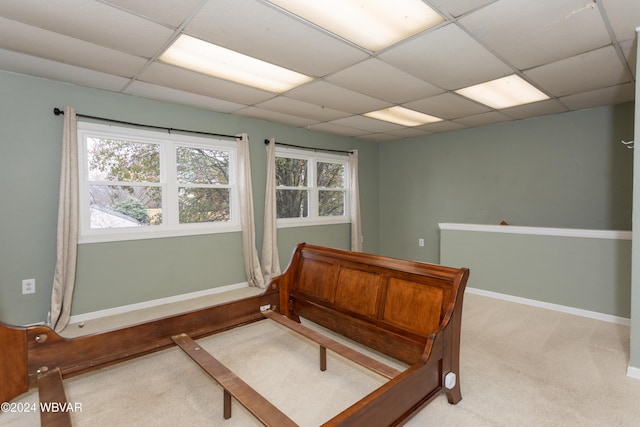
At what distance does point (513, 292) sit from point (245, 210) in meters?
3.61

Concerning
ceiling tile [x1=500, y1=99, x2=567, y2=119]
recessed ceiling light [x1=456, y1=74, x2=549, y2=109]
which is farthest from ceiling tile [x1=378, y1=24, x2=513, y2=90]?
ceiling tile [x1=500, y1=99, x2=567, y2=119]

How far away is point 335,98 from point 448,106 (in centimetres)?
146

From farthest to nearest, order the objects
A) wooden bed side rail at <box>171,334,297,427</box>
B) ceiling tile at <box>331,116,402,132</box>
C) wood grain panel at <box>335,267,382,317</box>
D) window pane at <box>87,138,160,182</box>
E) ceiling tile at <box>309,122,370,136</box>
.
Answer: ceiling tile at <box>309,122,370,136</box> < ceiling tile at <box>331,116,402,132</box> < window pane at <box>87,138,160,182</box> < wood grain panel at <box>335,267,382,317</box> < wooden bed side rail at <box>171,334,297,427</box>

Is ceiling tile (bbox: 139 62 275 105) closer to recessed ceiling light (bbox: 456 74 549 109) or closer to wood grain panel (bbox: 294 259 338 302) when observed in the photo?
wood grain panel (bbox: 294 259 338 302)

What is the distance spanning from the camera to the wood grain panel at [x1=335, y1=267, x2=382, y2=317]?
7.69 ft

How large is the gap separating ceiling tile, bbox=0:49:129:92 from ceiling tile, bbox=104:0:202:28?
1.33 meters

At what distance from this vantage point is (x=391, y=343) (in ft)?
7.08

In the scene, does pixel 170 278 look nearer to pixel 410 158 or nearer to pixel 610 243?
pixel 410 158

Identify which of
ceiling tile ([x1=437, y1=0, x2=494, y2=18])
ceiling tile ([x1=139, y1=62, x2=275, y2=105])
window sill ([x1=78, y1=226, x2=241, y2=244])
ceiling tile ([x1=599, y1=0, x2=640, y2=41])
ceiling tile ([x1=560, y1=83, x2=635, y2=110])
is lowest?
window sill ([x1=78, y1=226, x2=241, y2=244])

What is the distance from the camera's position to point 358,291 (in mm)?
2463

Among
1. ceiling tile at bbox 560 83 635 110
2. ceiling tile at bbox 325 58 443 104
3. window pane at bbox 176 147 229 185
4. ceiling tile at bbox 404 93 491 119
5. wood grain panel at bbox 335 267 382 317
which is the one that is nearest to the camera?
wood grain panel at bbox 335 267 382 317

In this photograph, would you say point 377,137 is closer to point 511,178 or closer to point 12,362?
point 511,178

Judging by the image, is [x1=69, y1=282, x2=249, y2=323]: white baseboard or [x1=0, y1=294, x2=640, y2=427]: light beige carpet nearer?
[x1=0, y1=294, x2=640, y2=427]: light beige carpet

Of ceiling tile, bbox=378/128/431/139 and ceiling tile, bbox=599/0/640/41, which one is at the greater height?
ceiling tile, bbox=378/128/431/139
